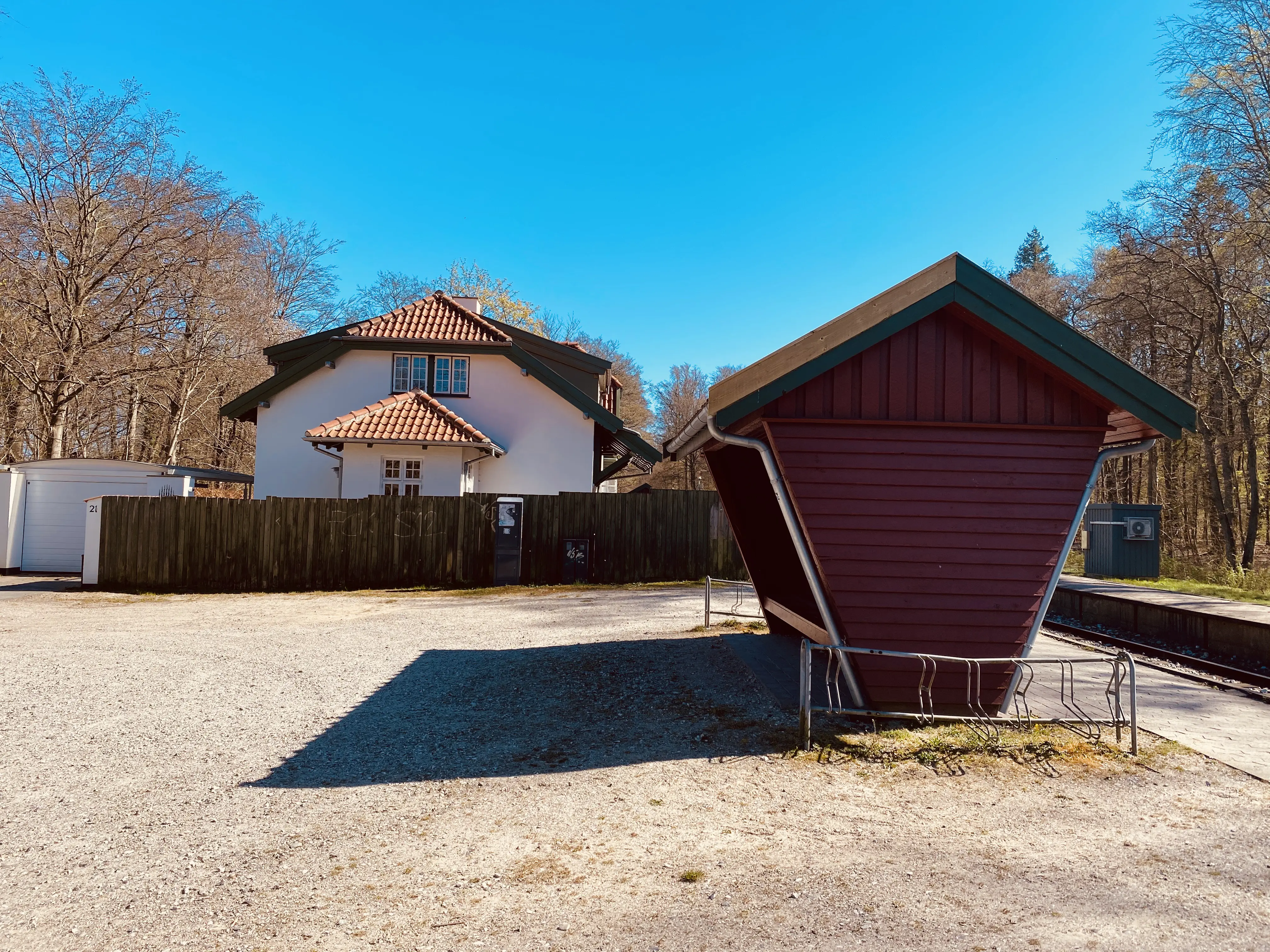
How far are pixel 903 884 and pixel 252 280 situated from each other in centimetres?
3652

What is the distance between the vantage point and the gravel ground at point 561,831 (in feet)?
10.9

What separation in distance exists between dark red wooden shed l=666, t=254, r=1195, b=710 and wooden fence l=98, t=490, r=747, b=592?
12.8 metres

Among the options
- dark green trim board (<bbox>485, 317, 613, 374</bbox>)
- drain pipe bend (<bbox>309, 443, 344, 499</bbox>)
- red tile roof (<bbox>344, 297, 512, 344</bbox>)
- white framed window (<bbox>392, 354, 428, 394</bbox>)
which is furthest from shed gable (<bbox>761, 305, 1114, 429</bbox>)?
dark green trim board (<bbox>485, 317, 613, 374</bbox>)

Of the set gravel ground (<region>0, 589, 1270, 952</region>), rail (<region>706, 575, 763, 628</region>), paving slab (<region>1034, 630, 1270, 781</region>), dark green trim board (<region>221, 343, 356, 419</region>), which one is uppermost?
dark green trim board (<region>221, 343, 356, 419</region>)

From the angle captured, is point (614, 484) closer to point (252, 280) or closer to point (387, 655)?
point (252, 280)

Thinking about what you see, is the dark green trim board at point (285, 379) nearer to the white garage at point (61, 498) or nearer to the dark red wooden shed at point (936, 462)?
the white garage at point (61, 498)

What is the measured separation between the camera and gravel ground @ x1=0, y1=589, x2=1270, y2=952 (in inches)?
131

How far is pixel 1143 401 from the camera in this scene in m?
5.84

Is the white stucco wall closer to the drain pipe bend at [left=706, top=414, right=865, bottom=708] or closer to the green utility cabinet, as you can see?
the green utility cabinet

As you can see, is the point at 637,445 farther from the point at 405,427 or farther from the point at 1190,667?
the point at 1190,667

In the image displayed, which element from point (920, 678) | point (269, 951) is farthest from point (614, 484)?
point (269, 951)

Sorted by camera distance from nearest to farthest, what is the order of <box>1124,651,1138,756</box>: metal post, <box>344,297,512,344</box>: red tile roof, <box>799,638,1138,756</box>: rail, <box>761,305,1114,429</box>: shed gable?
<box>1124,651,1138,756</box>: metal post, <box>799,638,1138,756</box>: rail, <box>761,305,1114,429</box>: shed gable, <box>344,297,512,344</box>: red tile roof

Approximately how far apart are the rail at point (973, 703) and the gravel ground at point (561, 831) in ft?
1.29

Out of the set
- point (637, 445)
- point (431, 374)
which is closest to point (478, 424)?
point (431, 374)
